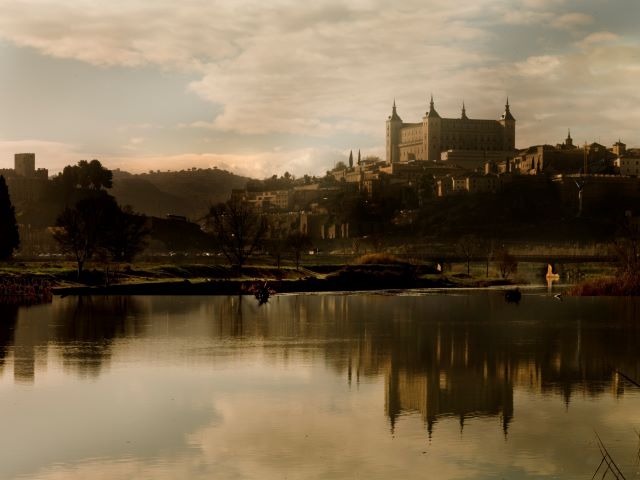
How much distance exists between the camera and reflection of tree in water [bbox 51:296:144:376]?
33500mm

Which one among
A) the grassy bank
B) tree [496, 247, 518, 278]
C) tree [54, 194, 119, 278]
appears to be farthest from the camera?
tree [496, 247, 518, 278]

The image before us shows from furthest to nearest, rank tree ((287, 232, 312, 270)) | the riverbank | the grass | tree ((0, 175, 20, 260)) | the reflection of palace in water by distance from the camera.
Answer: tree ((287, 232, 312, 270)), tree ((0, 175, 20, 260)), the riverbank, the grass, the reflection of palace in water

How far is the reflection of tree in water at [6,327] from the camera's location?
117ft

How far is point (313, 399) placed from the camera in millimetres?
25922

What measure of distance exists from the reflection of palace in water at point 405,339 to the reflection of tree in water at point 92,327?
51 millimetres

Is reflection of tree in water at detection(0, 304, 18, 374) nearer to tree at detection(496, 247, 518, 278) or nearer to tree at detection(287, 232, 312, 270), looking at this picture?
tree at detection(287, 232, 312, 270)

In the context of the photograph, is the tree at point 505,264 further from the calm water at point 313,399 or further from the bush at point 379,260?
the calm water at point 313,399

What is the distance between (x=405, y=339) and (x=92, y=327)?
47.0 feet

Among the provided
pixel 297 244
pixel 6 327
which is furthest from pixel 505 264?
pixel 6 327

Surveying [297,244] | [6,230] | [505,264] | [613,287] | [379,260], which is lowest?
[613,287]

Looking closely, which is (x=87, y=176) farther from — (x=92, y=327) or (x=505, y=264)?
(x=92, y=327)

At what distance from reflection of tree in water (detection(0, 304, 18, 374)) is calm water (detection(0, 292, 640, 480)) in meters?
0.29

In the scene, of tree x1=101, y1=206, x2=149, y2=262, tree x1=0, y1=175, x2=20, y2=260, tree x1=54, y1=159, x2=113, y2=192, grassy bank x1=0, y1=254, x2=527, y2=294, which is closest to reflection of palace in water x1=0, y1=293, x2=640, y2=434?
grassy bank x1=0, y1=254, x2=527, y2=294

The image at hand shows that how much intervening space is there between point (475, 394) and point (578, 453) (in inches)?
260
